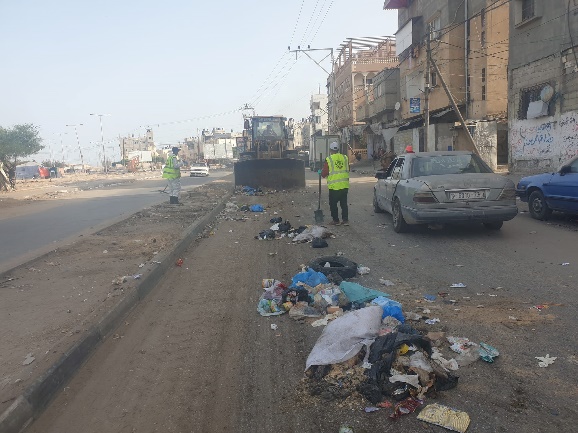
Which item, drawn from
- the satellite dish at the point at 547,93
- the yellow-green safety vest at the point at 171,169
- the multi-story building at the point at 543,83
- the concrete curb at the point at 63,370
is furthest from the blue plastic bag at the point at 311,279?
the satellite dish at the point at 547,93

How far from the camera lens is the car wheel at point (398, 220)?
859 centimetres

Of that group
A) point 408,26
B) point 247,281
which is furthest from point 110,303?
point 408,26

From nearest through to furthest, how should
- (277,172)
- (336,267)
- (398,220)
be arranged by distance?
(336,267) → (398,220) → (277,172)

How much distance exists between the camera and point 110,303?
4922mm

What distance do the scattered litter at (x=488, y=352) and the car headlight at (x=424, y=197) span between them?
14.3 feet

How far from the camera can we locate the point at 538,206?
9.65 metres

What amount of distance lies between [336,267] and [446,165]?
12.7 ft

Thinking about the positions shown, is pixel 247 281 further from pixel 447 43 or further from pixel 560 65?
pixel 447 43

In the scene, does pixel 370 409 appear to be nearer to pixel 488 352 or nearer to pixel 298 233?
pixel 488 352

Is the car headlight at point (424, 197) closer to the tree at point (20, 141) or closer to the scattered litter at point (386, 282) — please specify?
the scattered litter at point (386, 282)

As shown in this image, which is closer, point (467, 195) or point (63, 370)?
point (63, 370)

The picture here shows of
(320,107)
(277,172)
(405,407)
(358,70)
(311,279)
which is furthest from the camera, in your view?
(320,107)

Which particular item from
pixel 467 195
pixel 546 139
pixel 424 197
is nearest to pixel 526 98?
pixel 546 139

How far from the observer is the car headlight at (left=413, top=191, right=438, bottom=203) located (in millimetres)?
7672
